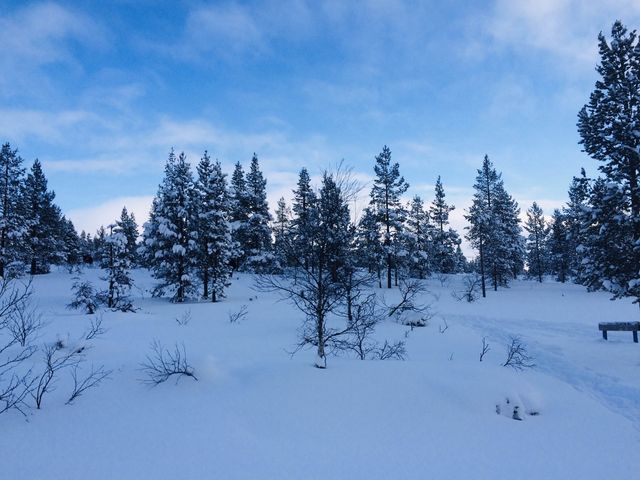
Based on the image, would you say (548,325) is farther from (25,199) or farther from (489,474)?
(25,199)

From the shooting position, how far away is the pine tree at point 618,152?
12.0 metres

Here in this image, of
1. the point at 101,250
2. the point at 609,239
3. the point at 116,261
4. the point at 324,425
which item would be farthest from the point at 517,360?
the point at 101,250

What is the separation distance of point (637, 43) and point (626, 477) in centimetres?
1508

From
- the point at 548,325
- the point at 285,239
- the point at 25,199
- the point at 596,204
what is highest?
the point at 25,199

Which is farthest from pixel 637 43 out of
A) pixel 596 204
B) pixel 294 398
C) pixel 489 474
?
pixel 294 398

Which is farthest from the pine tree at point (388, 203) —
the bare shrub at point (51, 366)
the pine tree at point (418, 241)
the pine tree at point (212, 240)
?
the bare shrub at point (51, 366)

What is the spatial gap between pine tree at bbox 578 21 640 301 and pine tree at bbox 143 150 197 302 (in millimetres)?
25547

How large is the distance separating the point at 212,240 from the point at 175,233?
119 inches

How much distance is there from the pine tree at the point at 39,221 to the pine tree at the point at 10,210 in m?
2.36

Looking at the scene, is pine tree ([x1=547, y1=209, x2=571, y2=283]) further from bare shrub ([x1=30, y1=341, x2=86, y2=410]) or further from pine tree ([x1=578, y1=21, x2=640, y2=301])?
bare shrub ([x1=30, y1=341, x2=86, y2=410])

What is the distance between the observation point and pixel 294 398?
6.07 meters

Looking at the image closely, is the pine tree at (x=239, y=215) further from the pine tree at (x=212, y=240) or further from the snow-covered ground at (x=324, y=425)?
the snow-covered ground at (x=324, y=425)

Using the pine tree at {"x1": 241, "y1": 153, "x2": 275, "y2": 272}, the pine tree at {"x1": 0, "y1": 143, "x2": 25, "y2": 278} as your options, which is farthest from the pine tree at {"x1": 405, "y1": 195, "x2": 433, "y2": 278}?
the pine tree at {"x1": 0, "y1": 143, "x2": 25, "y2": 278}

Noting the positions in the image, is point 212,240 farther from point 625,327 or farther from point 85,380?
point 625,327
